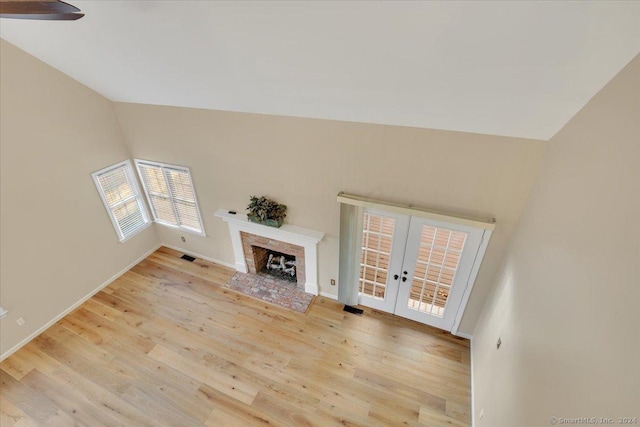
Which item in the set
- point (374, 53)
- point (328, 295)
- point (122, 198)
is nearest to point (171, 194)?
point (122, 198)

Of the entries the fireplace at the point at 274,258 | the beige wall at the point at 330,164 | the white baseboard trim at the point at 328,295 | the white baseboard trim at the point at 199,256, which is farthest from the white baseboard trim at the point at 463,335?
the white baseboard trim at the point at 199,256

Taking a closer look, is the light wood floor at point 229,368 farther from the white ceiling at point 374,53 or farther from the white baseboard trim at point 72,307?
the white ceiling at point 374,53

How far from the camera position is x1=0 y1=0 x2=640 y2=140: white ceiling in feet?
5.75

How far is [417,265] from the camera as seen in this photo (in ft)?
13.3

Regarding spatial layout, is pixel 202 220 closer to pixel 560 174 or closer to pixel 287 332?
pixel 287 332

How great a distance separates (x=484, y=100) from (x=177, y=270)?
5543 millimetres

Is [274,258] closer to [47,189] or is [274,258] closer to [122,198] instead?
[122,198]

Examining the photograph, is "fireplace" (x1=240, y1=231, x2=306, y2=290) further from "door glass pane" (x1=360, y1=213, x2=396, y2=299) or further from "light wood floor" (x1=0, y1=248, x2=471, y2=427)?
"door glass pane" (x1=360, y1=213, x2=396, y2=299)

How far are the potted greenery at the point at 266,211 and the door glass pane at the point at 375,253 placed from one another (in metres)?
1.27

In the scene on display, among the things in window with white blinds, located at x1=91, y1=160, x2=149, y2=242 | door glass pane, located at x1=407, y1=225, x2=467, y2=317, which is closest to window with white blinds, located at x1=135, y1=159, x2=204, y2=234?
window with white blinds, located at x1=91, y1=160, x2=149, y2=242

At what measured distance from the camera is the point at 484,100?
2445mm

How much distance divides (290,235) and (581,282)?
340 cm

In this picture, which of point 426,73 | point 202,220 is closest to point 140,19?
point 426,73

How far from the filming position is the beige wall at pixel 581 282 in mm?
1427
